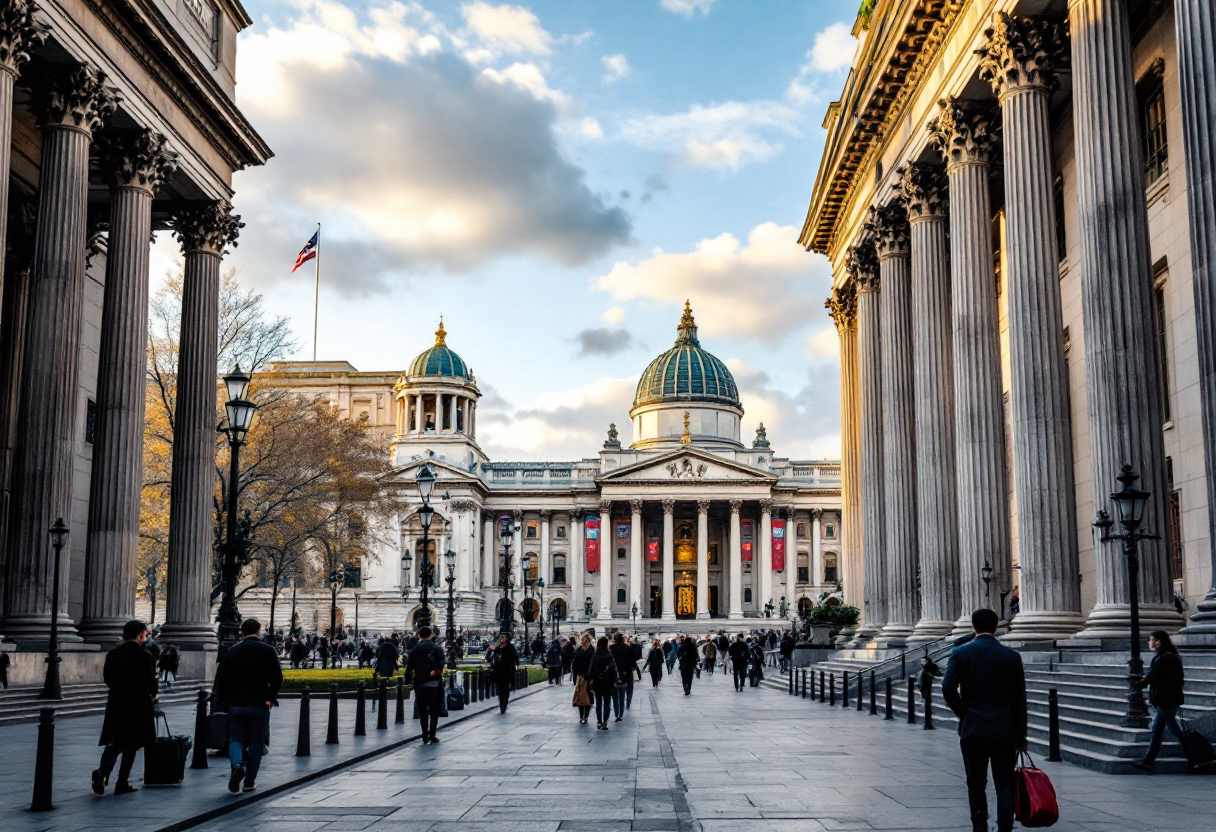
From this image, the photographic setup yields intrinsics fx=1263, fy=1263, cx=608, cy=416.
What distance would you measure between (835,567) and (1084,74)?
10871 cm

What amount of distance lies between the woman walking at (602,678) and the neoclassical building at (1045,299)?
24.8ft

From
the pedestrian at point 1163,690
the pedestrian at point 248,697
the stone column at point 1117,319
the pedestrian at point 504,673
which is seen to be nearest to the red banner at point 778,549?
the pedestrian at point 504,673

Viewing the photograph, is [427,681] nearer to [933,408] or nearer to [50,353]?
[50,353]

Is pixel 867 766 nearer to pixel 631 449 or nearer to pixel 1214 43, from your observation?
pixel 1214 43

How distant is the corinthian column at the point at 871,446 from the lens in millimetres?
37000

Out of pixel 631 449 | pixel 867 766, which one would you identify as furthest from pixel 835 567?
pixel 867 766

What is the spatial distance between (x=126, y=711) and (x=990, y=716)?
28.3 feet

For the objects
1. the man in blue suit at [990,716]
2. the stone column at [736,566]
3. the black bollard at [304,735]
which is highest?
the stone column at [736,566]

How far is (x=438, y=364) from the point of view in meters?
122

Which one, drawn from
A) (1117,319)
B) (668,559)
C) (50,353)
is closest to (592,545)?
(668,559)

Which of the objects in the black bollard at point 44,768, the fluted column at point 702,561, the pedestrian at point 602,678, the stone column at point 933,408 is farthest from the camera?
the fluted column at point 702,561

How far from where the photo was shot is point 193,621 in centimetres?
3158

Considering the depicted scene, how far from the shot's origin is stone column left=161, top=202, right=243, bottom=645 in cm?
3152

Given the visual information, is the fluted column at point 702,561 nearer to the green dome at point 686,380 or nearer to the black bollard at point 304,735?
the green dome at point 686,380
